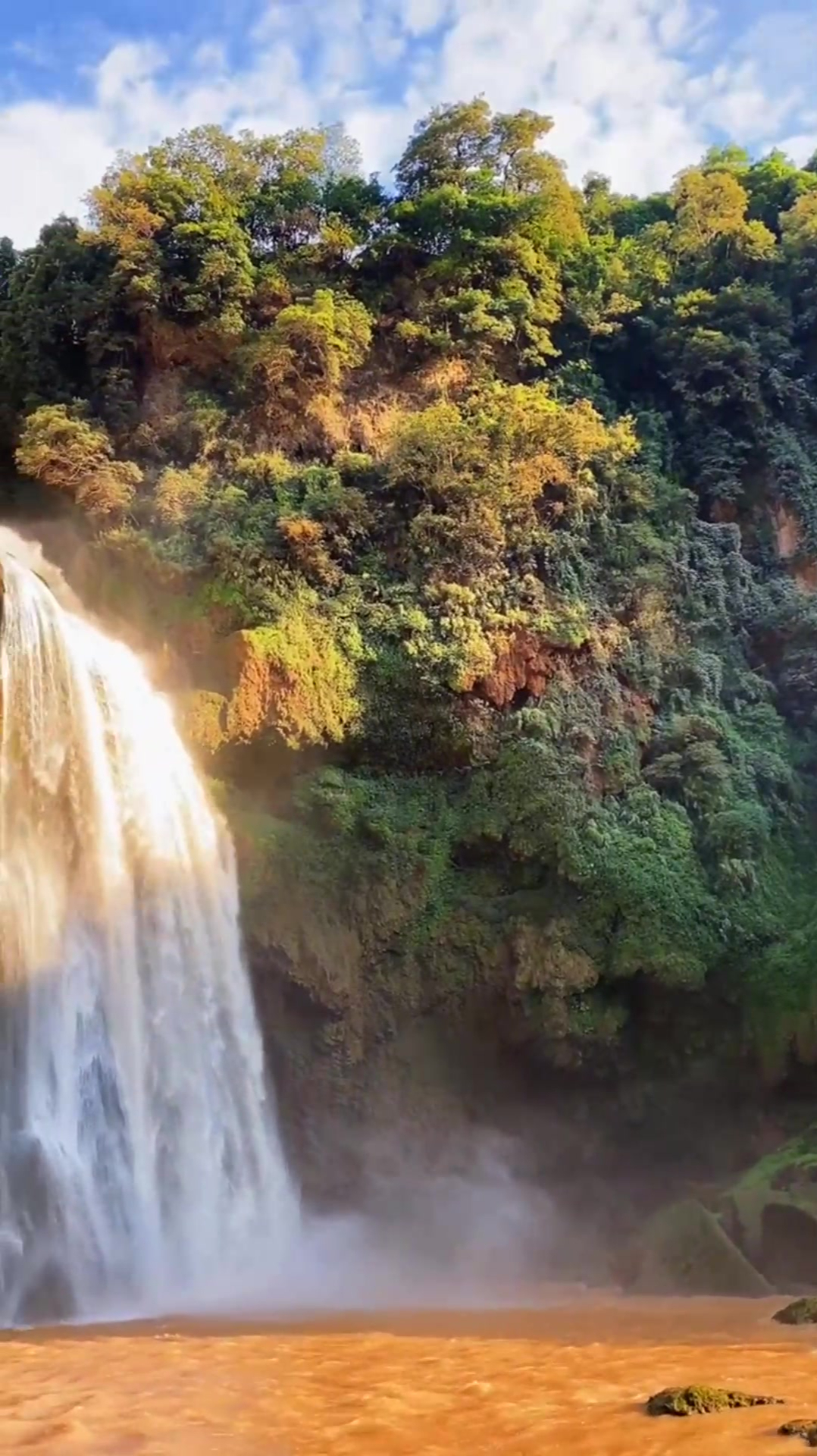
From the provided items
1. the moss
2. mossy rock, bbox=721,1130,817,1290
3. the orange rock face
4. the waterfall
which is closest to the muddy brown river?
the waterfall

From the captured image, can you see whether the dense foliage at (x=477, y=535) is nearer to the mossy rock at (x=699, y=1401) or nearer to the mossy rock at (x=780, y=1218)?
the mossy rock at (x=780, y=1218)

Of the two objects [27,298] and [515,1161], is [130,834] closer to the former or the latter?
[515,1161]

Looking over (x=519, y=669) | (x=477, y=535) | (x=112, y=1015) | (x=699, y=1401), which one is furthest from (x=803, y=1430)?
(x=477, y=535)

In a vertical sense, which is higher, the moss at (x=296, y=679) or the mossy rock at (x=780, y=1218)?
the moss at (x=296, y=679)

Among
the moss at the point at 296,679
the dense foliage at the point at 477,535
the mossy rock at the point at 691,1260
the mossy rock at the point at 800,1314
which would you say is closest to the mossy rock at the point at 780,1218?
the mossy rock at the point at 691,1260

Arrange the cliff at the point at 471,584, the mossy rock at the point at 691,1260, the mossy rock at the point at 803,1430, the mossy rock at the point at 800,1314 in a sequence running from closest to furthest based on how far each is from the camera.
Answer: the mossy rock at the point at 803,1430 < the mossy rock at the point at 800,1314 < the mossy rock at the point at 691,1260 < the cliff at the point at 471,584

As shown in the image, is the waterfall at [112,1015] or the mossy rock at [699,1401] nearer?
the mossy rock at [699,1401]

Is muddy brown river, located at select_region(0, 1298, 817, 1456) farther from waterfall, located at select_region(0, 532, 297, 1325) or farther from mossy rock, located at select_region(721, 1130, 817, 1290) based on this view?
mossy rock, located at select_region(721, 1130, 817, 1290)
